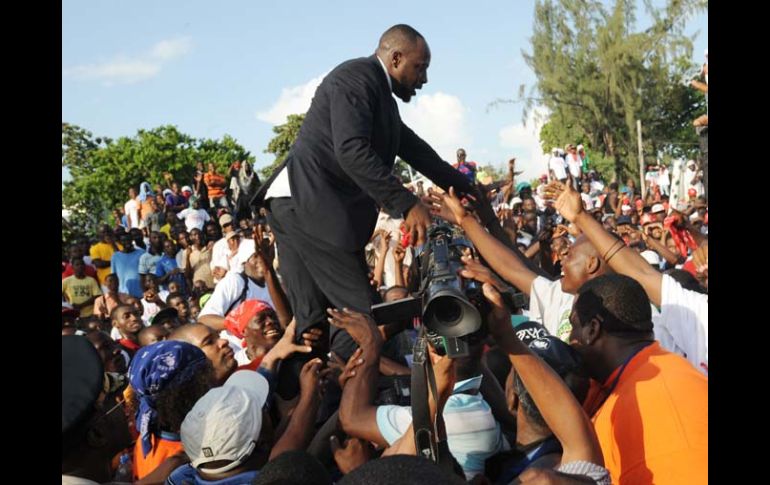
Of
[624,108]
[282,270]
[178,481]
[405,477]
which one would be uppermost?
[624,108]

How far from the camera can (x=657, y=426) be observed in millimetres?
2678

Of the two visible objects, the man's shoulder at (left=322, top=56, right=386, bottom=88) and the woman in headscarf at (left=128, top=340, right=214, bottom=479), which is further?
the man's shoulder at (left=322, top=56, right=386, bottom=88)

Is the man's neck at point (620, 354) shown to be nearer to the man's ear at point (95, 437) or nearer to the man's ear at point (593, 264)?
the man's ear at point (593, 264)

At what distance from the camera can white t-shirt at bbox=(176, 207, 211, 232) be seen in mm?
14877

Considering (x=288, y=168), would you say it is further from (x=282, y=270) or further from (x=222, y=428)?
(x=222, y=428)

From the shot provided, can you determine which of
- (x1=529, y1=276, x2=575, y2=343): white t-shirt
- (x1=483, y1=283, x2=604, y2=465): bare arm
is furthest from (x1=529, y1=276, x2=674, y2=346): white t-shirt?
(x1=483, y1=283, x2=604, y2=465): bare arm

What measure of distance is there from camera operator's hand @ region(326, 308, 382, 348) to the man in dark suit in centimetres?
54

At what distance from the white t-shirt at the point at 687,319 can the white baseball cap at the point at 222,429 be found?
184cm

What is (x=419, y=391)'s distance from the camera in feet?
7.23

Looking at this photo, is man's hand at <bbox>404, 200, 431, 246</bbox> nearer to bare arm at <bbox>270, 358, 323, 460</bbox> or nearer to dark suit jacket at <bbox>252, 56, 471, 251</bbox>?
dark suit jacket at <bbox>252, 56, 471, 251</bbox>

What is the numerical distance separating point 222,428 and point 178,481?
0.87ft

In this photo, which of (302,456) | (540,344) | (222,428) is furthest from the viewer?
(540,344)

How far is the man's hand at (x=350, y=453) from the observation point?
3.07 metres
